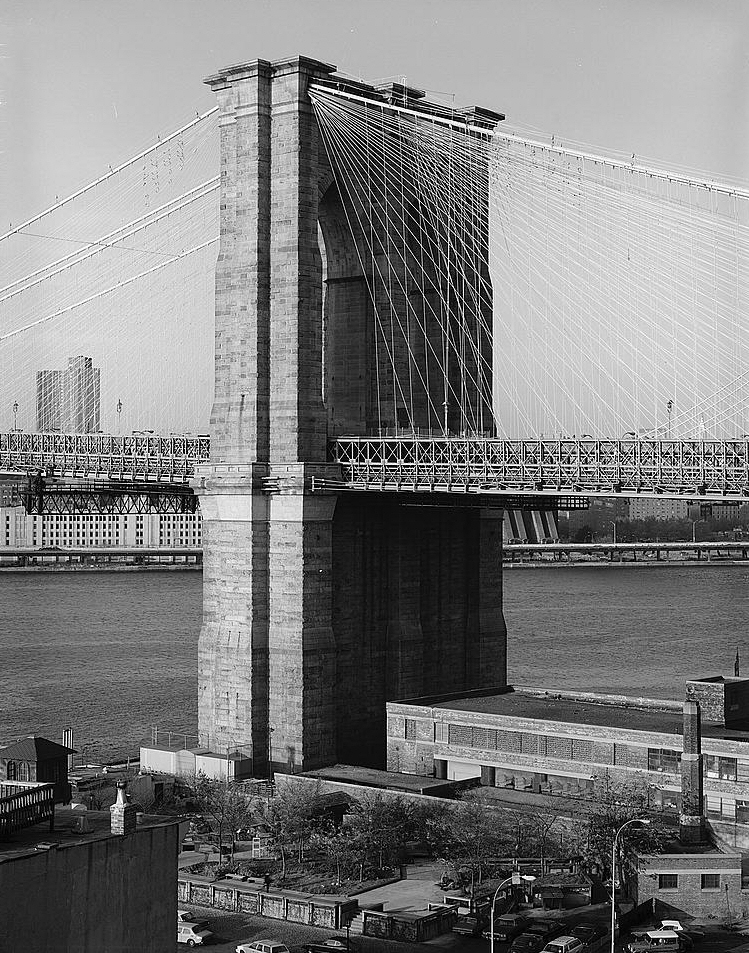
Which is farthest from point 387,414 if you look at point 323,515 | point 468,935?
point 468,935

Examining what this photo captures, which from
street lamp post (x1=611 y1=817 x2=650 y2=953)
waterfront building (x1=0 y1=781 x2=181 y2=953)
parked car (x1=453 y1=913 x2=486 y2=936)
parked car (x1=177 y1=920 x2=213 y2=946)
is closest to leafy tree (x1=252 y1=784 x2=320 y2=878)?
parked car (x1=177 y1=920 x2=213 y2=946)

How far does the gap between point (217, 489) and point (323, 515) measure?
2.88 metres

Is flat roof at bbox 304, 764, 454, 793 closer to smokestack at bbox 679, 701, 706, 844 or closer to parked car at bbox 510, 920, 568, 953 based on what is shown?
smokestack at bbox 679, 701, 706, 844

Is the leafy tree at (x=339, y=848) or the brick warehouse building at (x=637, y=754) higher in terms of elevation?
the brick warehouse building at (x=637, y=754)

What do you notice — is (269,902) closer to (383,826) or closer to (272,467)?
(383,826)

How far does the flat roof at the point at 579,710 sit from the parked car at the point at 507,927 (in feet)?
30.0


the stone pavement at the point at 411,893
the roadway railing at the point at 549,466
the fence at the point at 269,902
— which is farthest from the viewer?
the roadway railing at the point at 549,466

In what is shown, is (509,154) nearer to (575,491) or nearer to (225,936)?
(575,491)

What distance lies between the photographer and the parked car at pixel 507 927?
29.0 metres

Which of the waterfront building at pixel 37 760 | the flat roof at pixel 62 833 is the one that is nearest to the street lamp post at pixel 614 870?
the waterfront building at pixel 37 760

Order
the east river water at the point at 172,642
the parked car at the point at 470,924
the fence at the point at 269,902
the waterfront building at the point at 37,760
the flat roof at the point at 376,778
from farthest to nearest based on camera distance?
the east river water at the point at 172,642, the flat roof at the point at 376,778, the waterfront building at the point at 37,760, the fence at the point at 269,902, the parked car at the point at 470,924

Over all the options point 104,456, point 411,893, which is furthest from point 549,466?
point 104,456

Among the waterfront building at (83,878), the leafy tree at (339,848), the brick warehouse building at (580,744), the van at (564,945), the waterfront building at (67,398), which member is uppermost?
the waterfront building at (67,398)

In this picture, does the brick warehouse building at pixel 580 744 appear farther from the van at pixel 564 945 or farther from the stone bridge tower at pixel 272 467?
the van at pixel 564 945
